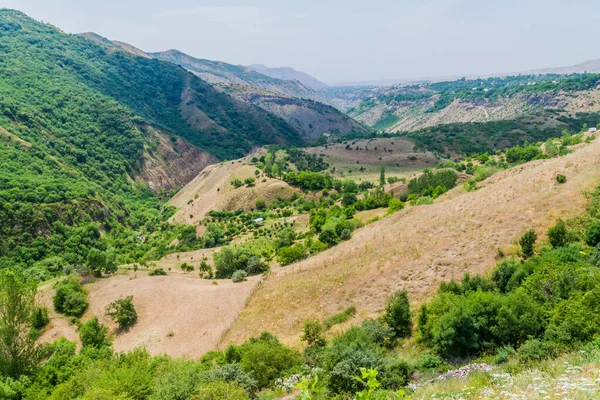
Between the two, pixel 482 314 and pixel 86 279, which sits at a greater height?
pixel 482 314

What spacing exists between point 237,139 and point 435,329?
15984 cm

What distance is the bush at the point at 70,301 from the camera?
40.2 metres

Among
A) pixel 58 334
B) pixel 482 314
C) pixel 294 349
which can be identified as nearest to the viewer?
pixel 482 314

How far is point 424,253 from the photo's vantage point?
103 feet

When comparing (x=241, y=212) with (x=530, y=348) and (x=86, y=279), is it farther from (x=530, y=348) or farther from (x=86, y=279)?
(x=530, y=348)

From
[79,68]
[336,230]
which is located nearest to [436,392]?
[336,230]

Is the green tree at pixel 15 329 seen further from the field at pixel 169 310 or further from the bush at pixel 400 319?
the bush at pixel 400 319

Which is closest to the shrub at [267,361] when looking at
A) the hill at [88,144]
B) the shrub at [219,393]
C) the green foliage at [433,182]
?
the shrub at [219,393]

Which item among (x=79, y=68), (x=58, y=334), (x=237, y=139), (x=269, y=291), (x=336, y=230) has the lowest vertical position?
(x=58, y=334)

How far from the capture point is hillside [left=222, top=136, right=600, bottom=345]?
95.0ft

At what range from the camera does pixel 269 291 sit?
36344mm

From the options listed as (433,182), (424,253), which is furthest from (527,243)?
(433,182)

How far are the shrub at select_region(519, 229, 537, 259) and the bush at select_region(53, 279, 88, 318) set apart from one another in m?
43.2

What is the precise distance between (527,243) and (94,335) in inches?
1453
